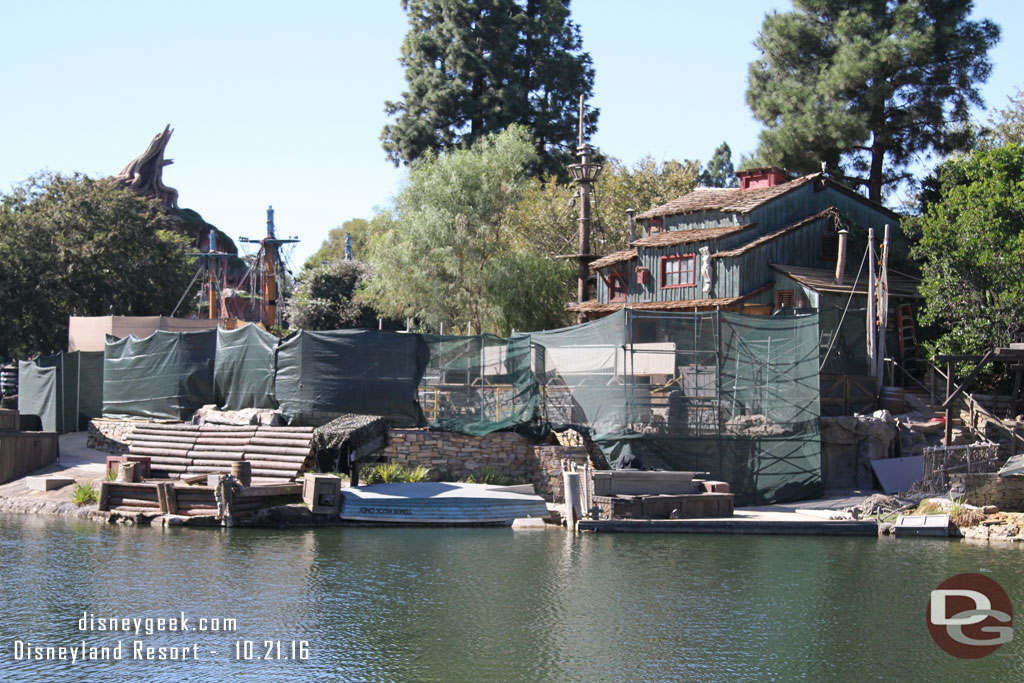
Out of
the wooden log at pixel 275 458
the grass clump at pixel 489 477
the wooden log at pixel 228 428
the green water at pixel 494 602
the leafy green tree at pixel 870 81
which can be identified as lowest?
the green water at pixel 494 602

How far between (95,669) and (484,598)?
5.41 meters

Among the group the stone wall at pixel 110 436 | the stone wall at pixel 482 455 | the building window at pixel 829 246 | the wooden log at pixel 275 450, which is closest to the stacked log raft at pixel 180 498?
the wooden log at pixel 275 450

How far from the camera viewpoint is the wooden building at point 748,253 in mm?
33125

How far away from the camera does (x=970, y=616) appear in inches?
557

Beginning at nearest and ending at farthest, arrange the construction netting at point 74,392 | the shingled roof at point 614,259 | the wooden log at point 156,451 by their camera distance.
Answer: the wooden log at point 156,451 < the construction netting at point 74,392 < the shingled roof at point 614,259

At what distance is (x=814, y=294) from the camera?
3172 cm

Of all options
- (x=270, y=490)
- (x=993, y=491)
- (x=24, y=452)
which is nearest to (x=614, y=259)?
(x=993, y=491)

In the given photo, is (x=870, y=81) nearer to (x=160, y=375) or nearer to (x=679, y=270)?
(x=679, y=270)

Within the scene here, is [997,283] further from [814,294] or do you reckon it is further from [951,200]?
[814,294]

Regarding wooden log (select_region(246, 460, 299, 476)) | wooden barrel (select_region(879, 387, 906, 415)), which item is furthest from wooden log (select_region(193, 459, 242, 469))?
wooden barrel (select_region(879, 387, 906, 415))

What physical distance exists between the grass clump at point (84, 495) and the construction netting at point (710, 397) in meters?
10.2

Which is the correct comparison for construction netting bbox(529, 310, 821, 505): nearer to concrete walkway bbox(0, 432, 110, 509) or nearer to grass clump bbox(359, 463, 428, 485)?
grass clump bbox(359, 463, 428, 485)

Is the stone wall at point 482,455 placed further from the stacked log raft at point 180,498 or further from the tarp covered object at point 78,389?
the tarp covered object at point 78,389

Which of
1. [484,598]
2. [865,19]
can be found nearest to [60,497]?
[484,598]
